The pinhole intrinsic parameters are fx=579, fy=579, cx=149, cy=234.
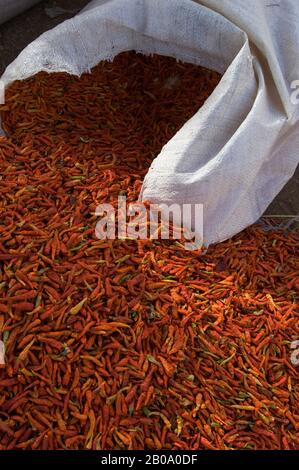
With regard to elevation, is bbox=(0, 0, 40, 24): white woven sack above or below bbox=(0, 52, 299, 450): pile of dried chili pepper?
above

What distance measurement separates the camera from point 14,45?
10.3 feet

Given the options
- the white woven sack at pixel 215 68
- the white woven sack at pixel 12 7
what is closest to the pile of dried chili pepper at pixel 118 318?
the white woven sack at pixel 215 68

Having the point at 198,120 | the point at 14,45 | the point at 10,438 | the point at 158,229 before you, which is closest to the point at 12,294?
the point at 10,438

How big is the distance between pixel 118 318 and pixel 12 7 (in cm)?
203

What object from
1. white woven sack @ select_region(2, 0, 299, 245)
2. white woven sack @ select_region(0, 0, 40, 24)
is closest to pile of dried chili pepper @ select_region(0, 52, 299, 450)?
white woven sack @ select_region(2, 0, 299, 245)

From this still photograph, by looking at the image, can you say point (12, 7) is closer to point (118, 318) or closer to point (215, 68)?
point (215, 68)

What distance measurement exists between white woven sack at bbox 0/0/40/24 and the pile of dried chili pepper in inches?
31.3

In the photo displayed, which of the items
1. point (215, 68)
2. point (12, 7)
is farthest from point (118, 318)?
point (12, 7)

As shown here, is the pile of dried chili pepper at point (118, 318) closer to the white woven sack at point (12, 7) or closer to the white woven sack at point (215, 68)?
the white woven sack at point (215, 68)

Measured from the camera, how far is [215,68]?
2.48 meters

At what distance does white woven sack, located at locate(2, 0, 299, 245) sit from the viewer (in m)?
2.22

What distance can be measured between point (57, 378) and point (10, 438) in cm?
21

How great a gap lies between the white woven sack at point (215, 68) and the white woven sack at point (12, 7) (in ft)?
2.83

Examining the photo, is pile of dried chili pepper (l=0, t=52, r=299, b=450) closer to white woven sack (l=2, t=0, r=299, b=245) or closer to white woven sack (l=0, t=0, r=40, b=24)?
white woven sack (l=2, t=0, r=299, b=245)
